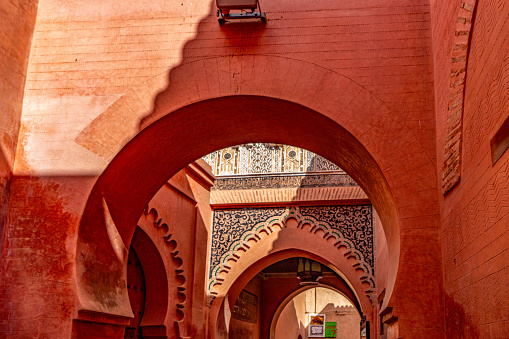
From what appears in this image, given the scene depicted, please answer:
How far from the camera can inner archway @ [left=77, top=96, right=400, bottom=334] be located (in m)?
4.54

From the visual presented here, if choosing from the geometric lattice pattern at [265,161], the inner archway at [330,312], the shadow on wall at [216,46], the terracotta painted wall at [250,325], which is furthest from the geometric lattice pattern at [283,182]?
the inner archway at [330,312]

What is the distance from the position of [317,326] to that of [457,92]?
560 inches

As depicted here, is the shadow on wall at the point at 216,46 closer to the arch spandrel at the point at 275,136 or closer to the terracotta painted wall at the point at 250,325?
the arch spandrel at the point at 275,136

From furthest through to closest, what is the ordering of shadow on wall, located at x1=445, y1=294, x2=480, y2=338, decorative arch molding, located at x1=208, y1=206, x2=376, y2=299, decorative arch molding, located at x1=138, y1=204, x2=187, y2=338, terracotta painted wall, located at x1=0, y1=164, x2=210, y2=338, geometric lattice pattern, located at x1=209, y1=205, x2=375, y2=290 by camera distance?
geometric lattice pattern, located at x1=209, y1=205, x2=375, y2=290 < decorative arch molding, located at x1=208, y1=206, x2=376, y2=299 < decorative arch molding, located at x1=138, y1=204, x2=187, y2=338 < terracotta painted wall, located at x1=0, y1=164, x2=210, y2=338 < shadow on wall, located at x1=445, y1=294, x2=480, y2=338

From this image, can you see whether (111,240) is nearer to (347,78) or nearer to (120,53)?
(120,53)

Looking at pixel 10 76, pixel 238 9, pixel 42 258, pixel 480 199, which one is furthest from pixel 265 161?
pixel 480 199

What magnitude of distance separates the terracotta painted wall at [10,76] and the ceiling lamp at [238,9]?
1530mm

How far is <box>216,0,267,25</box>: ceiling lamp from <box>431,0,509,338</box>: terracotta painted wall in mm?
1353

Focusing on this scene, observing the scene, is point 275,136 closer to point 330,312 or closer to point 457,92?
point 457,92

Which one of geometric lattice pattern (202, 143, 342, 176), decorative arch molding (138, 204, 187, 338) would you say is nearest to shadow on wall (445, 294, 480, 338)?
decorative arch molding (138, 204, 187, 338)

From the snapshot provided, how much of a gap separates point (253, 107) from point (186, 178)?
3.18 meters

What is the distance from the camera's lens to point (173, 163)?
17.9 ft

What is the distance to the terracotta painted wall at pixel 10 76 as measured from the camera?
176 inches

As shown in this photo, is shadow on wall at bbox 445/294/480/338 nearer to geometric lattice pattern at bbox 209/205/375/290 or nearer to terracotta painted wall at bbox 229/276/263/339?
geometric lattice pattern at bbox 209/205/375/290
